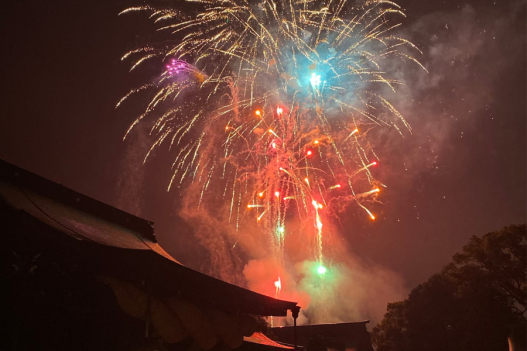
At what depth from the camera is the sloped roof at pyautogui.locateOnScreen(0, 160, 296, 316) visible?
4320 millimetres

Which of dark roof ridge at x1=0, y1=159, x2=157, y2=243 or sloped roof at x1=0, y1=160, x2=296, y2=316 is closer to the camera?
sloped roof at x1=0, y1=160, x2=296, y2=316

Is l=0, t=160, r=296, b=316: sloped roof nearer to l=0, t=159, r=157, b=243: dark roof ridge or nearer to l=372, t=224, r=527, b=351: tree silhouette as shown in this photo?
l=0, t=159, r=157, b=243: dark roof ridge

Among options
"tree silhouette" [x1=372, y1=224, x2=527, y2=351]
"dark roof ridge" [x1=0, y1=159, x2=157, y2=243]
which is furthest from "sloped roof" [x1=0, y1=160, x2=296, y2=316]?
"tree silhouette" [x1=372, y1=224, x2=527, y2=351]

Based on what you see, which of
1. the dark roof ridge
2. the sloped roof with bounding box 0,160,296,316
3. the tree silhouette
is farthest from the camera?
the tree silhouette

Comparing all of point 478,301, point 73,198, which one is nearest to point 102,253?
point 73,198

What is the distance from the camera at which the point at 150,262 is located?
455 centimetres

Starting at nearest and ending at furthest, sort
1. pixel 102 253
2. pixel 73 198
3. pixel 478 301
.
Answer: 1. pixel 102 253
2. pixel 73 198
3. pixel 478 301

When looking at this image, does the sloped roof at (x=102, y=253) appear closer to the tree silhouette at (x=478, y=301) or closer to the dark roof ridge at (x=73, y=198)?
the dark roof ridge at (x=73, y=198)

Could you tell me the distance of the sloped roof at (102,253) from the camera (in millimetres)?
4320

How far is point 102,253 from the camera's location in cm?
437

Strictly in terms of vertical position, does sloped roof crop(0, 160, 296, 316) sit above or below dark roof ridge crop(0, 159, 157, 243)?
below

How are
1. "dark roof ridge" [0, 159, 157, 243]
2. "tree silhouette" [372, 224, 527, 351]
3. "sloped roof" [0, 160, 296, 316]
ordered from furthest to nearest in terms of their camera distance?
"tree silhouette" [372, 224, 527, 351], "dark roof ridge" [0, 159, 157, 243], "sloped roof" [0, 160, 296, 316]

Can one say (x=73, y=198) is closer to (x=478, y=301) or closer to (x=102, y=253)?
(x=102, y=253)

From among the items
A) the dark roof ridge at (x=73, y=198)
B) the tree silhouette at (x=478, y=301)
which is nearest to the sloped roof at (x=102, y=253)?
the dark roof ridge at (x=73, y=198)
